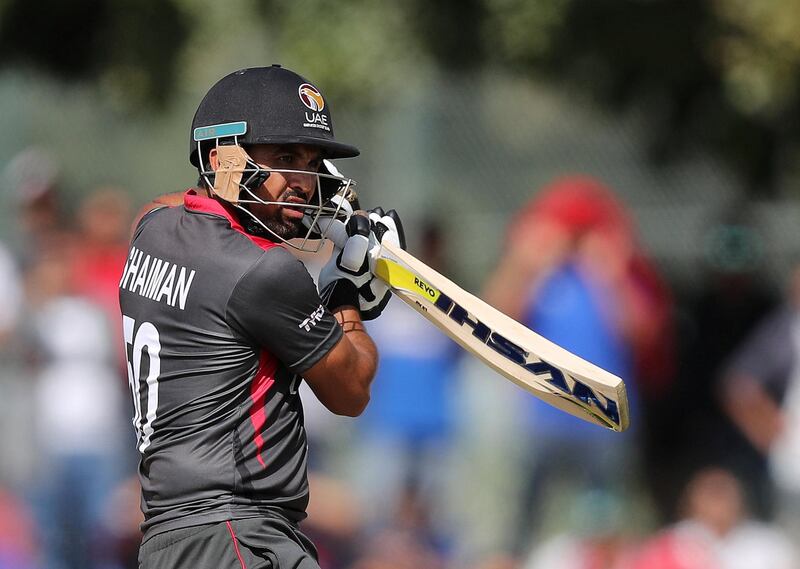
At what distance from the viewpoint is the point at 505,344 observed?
156 inches

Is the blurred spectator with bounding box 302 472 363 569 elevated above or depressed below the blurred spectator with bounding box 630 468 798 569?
below

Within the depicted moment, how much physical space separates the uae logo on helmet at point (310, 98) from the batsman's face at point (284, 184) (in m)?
0.11

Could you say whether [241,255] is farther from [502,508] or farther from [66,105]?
[66,105]

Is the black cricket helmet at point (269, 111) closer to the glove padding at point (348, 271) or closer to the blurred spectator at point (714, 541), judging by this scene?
the glove padding at point (348, 271)

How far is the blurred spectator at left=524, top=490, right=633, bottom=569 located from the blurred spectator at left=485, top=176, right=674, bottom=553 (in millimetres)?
150

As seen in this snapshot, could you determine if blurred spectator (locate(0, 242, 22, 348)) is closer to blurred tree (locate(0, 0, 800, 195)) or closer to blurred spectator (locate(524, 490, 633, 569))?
blurred tree (locate(0, 0, 800, 195))

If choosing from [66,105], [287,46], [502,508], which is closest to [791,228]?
[502,508]

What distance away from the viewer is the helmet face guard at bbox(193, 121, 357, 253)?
3.70m

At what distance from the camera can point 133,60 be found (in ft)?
35.6

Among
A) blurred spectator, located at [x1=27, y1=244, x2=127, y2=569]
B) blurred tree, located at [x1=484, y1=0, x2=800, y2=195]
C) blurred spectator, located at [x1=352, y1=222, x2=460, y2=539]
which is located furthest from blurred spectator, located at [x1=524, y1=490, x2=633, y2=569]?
blurred tree, located at [x1=484, y1=0, x2=800, y2=195]

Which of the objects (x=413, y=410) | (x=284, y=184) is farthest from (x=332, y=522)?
(x=284, y=184)

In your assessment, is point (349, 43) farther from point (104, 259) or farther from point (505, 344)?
point (505, 344)

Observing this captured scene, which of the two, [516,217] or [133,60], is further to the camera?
[133,60]

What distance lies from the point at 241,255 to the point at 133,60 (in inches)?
302
